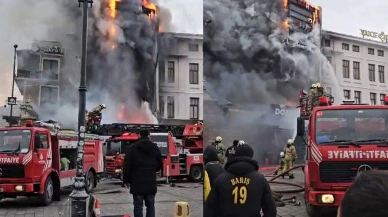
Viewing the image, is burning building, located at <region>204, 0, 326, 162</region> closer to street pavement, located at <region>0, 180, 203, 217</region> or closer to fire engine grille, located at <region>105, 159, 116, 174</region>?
street pavement, located at <region>0, 180, 203, 217</region>

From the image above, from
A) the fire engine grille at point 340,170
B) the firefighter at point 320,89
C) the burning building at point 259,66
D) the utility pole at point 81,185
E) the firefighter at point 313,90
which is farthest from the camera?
the firefighter at point 313,90

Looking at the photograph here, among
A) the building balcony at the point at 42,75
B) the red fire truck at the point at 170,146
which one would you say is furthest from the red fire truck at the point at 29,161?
the building balcony at the point at 42,75

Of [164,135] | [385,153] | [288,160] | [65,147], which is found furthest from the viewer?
[65,147]

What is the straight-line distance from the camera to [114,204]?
7195 millimetres

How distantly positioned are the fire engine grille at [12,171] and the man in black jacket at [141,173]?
422 centimetres

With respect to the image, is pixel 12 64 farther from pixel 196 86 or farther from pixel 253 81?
pixel 253 81

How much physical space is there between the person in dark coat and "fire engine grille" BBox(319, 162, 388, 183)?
6.18 ft

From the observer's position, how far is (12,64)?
25.4 feet

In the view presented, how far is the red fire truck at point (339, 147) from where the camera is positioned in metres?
6.00

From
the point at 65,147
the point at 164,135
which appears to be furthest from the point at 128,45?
the point at 65,147

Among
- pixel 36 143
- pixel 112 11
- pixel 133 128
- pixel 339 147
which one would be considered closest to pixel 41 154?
pixel 36 143

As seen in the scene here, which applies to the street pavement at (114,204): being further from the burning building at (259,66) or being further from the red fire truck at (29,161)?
the burning building at (259,66)

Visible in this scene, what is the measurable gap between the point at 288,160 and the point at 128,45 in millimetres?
3418

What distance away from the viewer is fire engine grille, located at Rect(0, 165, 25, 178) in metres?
9.18
